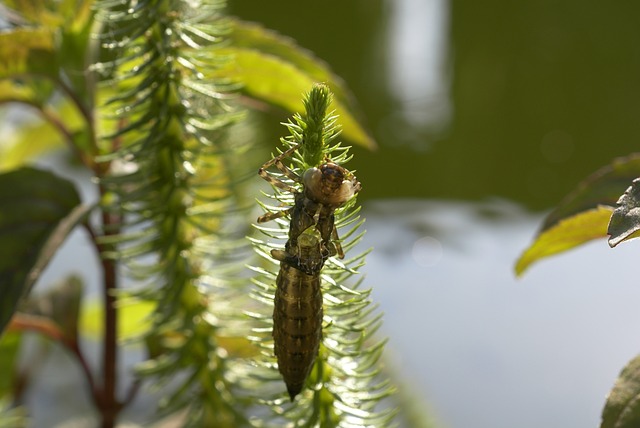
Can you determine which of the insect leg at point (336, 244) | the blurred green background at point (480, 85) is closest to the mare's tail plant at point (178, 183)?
the insect leg at point (336, 244)

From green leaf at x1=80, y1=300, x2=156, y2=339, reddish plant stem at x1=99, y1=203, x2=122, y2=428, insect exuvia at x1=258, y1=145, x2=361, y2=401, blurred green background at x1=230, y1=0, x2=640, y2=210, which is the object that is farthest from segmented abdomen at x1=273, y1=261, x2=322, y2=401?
blurred green background at x1=230, y1=0, x2=640, y2=210

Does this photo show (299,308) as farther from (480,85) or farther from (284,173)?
(480,85)

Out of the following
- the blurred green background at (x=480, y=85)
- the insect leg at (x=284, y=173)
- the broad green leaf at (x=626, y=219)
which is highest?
the blurred green background at (x=480, y=85)

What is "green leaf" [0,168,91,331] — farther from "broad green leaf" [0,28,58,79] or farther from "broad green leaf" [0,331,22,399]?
"broad green leaf" [0,331,22,399]

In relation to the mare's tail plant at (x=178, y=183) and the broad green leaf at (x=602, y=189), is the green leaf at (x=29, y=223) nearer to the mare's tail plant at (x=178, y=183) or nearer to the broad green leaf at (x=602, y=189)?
the mare's tail plant at (x=178, y=183)

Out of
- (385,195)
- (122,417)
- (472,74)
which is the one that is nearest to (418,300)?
(385,195)

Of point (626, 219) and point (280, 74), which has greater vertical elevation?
point (280, 74)

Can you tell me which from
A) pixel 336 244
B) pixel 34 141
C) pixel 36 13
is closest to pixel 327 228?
pixel 336 244
